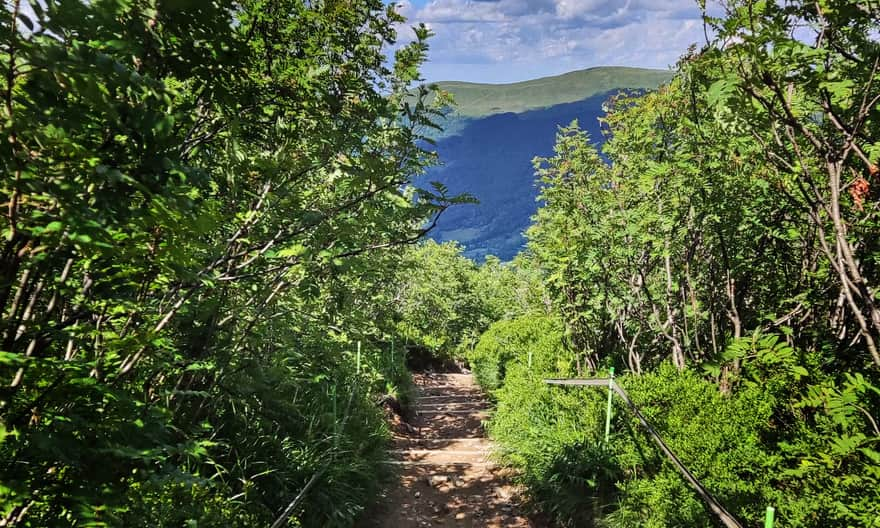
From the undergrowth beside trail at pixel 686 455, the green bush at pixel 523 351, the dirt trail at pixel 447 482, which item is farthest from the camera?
the green bush at pixel 523 351

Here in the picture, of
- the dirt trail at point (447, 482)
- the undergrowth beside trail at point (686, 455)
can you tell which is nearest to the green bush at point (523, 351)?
the dirt trail at point (447, 482)

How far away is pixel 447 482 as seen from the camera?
6719 millimetres

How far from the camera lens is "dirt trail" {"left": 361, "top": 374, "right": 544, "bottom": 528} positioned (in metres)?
5.62

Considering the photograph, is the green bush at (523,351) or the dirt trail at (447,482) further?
the green bush at (523,351)

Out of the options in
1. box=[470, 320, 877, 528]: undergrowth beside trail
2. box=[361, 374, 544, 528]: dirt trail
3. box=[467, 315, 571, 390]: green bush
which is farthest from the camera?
box=[467, 315, 571, 390]: green bush

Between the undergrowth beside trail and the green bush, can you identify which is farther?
the green bush

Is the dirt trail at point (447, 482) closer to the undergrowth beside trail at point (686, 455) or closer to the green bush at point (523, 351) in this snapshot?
the undergrowth beside trail at point (686, 455)

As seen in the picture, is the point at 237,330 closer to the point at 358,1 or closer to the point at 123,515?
the point at 123,515

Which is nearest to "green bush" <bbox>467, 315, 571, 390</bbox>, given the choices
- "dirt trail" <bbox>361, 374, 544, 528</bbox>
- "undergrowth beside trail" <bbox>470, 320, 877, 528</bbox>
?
"dirt trail" <bbox>361, 374, 544, 528</bbox>

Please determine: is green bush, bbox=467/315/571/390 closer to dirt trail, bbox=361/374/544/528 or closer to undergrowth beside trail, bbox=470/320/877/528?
dirt trail, bbox=361/374/544/528

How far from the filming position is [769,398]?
13.0 feet

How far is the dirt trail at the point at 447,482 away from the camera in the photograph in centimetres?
562

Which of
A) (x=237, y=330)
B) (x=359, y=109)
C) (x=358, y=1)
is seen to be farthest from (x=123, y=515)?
(x=358, y=1)

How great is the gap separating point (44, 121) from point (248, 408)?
3888mm
